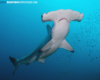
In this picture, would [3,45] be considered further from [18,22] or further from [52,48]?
[52,48]

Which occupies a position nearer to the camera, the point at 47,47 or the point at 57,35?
the point at 57,35

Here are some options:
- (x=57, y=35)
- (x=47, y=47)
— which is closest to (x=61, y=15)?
(x=57, y=35)

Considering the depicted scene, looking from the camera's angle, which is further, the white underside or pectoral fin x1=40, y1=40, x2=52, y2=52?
pectoral fin x1=40, y1=40, x2=52, y2=52

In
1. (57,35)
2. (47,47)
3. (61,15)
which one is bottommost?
(47,47)

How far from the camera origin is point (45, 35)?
414 centimetres

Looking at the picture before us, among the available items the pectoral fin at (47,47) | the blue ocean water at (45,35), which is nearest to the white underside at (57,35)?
the pectoral fin at (47,47)

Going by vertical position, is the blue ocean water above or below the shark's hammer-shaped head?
below

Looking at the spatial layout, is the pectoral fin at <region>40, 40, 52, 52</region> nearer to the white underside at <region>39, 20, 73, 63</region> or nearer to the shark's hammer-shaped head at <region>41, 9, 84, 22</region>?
the white underside at <region>39, 20, 73, 63</region>

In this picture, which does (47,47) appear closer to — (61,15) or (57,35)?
(57,35)

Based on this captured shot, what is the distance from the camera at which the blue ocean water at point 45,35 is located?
3.37 m

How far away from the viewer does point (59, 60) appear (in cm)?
466

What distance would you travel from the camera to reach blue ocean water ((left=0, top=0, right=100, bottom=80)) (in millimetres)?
3373

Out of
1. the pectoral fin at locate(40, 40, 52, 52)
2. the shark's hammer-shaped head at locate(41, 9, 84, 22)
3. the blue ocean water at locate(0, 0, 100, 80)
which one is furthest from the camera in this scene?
the blue ocean water at locate(0, 0, 100, 80)

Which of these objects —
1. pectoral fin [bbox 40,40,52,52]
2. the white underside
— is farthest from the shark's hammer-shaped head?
pectoral fin [bbox 40,40,52,52]
